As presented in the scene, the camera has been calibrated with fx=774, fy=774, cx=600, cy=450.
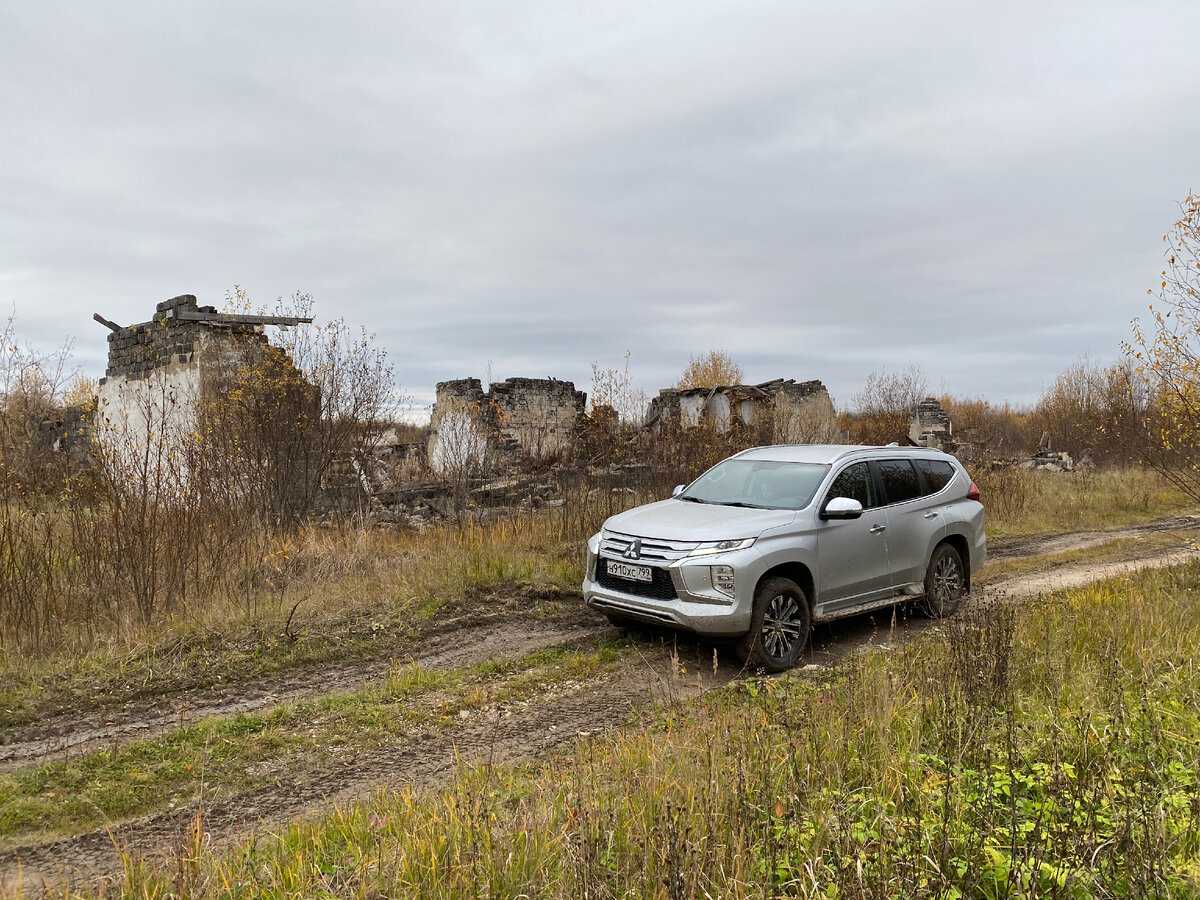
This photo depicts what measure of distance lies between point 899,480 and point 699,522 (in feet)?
8.84

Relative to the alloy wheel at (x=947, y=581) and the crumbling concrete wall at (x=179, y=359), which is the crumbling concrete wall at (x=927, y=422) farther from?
the crumbling concrete wall at (x=179, y=359)

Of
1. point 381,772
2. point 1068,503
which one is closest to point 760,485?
point 381,772

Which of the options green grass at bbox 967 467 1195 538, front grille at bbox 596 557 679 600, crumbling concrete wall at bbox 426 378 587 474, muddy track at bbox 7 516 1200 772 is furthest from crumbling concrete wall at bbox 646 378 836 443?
front grille at bbox 596 557 679 600

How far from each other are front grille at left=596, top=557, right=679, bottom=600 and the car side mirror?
168cm

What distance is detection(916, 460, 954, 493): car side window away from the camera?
8.65m

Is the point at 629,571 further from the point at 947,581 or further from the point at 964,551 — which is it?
the point at 964,551

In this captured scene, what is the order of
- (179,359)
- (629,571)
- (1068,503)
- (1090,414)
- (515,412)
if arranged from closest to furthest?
(629,571)
(179,359)
(1068,503)
(515,412)
(1090,414)

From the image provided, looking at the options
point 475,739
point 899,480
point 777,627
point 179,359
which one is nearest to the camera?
point 475,739

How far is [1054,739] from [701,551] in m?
3.20

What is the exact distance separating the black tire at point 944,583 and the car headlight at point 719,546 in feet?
9.45

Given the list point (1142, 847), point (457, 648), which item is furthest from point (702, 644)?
point (1142, 847)

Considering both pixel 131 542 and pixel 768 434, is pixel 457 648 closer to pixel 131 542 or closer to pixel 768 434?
pixel 131 542

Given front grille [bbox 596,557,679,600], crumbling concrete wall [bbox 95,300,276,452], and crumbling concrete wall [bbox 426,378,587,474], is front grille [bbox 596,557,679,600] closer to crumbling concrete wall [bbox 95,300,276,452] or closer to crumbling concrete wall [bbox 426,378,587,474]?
crumbling concrete wall [bbox 95,300,276,452]

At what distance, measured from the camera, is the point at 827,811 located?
3414 millimetres
